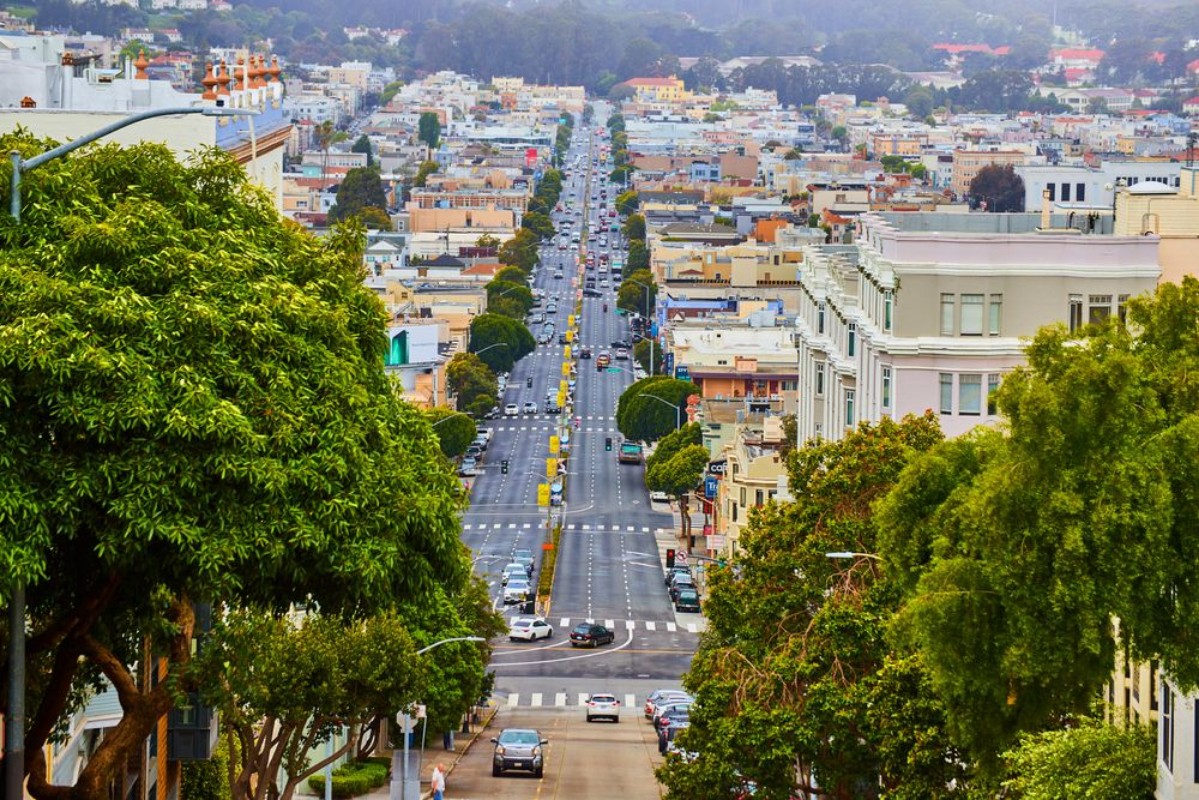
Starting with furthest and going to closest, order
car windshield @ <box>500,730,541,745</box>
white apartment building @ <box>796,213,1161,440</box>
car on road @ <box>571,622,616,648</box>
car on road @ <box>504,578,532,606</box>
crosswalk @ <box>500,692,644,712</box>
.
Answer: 1. car on road @ <box>504,578,532,606</box>
2. car on road @ <box>571,622,616,648</box>
3. crosswalk @ <box>500,692,644,712</box>
4. car windshield @ <box>500,730,541,745</box>
5. white apartment building @ <box>796,213,1161,440</box>

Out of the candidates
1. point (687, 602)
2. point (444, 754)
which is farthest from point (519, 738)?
point (687, 602)

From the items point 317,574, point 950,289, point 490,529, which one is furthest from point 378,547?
point 490,529

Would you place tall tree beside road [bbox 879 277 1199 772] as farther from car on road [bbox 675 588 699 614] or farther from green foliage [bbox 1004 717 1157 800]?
car on road [bbox 675 588 699 614]

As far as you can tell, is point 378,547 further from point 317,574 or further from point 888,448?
point 888,448

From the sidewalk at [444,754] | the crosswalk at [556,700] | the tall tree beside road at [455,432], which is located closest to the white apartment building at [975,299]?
the sidewalk at [444,754]

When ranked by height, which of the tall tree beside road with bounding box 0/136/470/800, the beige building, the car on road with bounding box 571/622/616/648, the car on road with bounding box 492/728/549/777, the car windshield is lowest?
the car on road with bounding box 571/622/616/648

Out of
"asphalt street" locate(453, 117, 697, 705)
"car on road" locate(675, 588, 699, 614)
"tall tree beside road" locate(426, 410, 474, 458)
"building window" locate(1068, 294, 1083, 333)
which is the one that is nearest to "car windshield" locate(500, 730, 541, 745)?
"asphalt street" locate(453, 117, 697, 705)

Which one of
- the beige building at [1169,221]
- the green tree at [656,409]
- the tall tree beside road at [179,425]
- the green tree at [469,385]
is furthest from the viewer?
the green tree at [469,385]

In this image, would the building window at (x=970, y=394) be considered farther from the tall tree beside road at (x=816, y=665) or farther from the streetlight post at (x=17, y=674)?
the streetlight post at (x=17, y=674)
